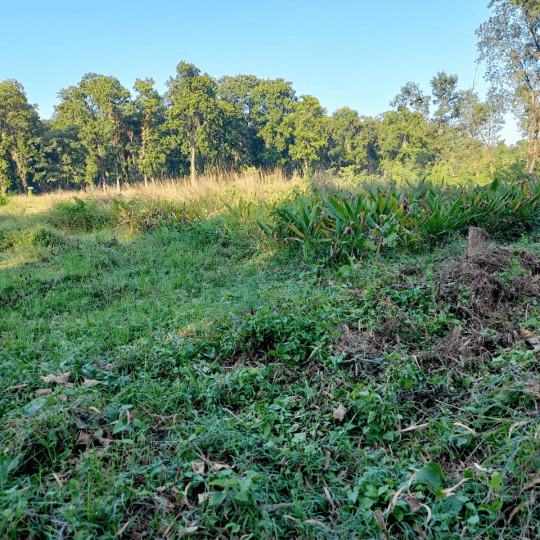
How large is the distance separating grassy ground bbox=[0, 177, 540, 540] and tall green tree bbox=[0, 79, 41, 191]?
3028cm

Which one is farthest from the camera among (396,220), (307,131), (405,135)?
(405,135)

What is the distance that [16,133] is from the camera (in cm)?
2817

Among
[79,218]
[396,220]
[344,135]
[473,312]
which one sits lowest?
[473,312]

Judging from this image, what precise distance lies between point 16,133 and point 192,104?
521 inches

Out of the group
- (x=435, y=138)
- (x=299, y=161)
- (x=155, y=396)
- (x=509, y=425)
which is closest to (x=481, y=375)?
(x=509, y=425)

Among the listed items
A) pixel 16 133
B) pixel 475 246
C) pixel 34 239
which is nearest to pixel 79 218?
pixel 34 239

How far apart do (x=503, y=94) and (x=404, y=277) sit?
52.1ft

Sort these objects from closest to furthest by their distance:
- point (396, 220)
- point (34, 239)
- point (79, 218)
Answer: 1. point (396, 220)
2. point (34, 239)
3. point (79, 218)

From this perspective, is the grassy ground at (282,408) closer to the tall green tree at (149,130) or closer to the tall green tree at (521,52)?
the tall green tree at (521,52)

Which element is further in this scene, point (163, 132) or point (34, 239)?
point (163, 132)

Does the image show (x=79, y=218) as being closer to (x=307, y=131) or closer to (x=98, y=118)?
(x=98, y=118)

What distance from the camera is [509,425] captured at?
156cm

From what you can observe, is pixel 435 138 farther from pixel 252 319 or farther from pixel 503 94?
pixel 252 319

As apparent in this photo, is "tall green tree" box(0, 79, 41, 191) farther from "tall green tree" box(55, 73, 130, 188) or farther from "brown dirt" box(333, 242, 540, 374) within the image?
"brown dirt" box(333, 242, 540, 374)
